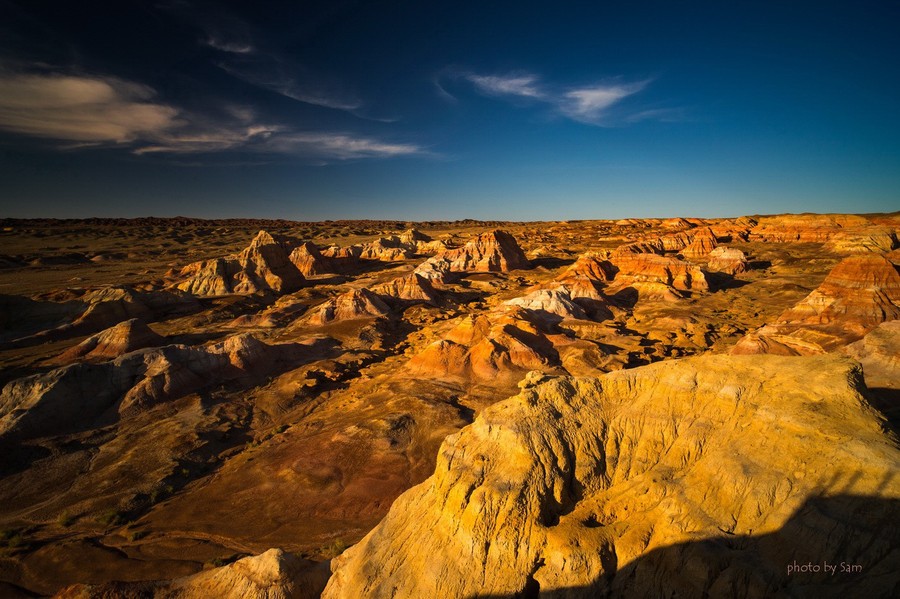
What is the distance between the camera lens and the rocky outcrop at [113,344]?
31.7 m

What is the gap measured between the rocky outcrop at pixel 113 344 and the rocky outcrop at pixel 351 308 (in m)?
14.2

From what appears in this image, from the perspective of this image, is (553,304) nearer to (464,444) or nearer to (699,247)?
(464,444)

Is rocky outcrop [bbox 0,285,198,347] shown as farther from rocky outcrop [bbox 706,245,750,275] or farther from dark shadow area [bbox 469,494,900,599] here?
rocky outcrop [bbox 706,245,750,275]

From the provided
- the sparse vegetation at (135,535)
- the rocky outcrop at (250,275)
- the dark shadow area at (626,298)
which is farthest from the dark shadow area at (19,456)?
the dark shadow area at (626,298)

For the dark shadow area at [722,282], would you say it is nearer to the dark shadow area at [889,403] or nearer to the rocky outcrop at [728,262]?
the rocky outcrop at [728,262]

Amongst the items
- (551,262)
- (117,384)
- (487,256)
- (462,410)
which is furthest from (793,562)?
(551,262)

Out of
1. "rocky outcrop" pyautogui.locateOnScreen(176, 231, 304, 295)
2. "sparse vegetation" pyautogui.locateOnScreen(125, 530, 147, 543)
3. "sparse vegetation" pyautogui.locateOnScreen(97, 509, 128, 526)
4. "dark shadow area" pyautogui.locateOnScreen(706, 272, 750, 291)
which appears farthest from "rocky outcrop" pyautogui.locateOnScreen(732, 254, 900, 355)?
"rocky outcrop" pyautogui.locateOnScreen(176, 231, 304, 295)

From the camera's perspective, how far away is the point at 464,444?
9719mm

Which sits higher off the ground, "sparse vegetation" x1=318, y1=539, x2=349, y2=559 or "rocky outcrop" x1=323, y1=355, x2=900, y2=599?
"rocky outcrop" x1=323, y1=355, x2=900, y2=599

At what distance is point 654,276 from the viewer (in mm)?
51062

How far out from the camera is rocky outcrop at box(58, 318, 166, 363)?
3172 cm

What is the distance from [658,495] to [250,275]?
61.9m

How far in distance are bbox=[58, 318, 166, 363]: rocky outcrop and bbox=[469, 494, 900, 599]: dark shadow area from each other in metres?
37.1

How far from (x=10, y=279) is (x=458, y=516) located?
3957 inches
